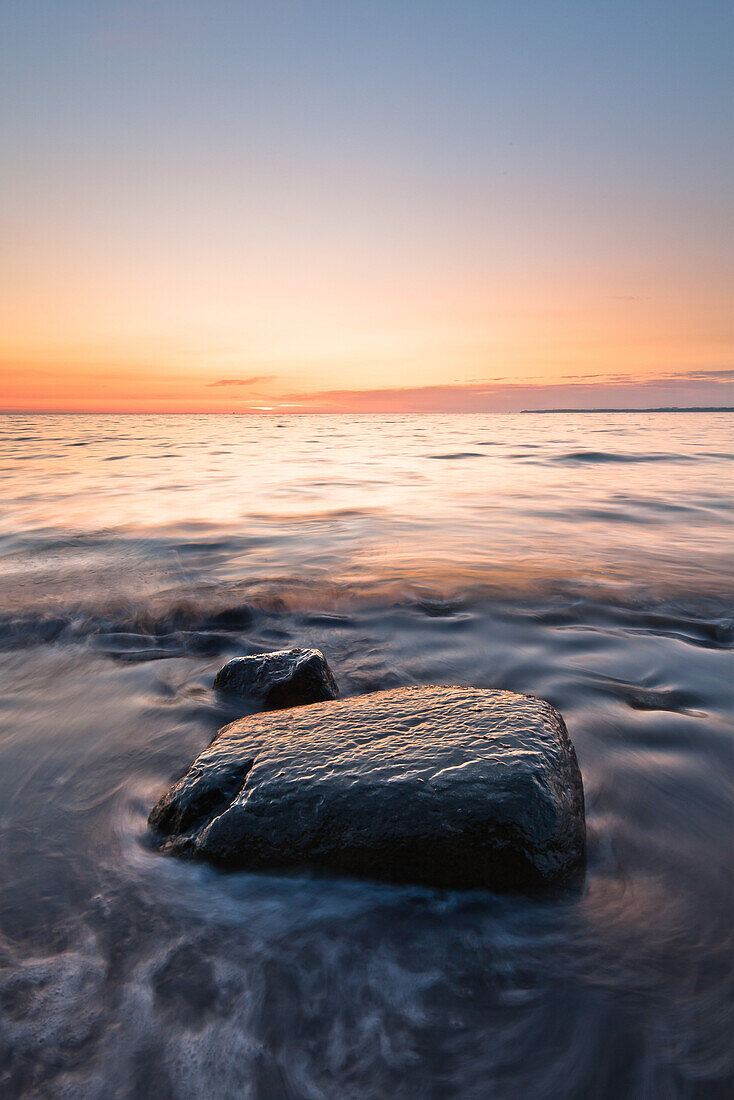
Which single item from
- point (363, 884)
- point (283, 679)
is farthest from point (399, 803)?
point (283, 679)

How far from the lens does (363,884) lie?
76.1 inches

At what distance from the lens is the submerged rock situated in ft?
9.77

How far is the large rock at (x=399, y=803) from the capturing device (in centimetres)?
188

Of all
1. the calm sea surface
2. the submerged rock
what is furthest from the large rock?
the submerged rock

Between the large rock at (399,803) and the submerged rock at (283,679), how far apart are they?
25.1 inches

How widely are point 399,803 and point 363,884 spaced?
30 cm

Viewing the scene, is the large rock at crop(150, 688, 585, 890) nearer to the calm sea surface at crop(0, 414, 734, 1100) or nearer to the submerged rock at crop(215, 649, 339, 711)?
the calm sea surface at crop(0, 414, 734, 1100)

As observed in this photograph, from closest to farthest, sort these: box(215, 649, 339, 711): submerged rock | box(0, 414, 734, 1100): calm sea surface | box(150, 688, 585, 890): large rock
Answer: box(0, 414, 734, 1100): calm sea surface
box(150, 688, 585, 890): large rock
box(215, 649, 339, 711): submerged rock

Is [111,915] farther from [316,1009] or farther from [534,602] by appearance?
[534,602]

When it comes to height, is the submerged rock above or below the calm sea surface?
above

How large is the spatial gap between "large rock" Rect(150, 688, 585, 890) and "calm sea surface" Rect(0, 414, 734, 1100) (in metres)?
0.09

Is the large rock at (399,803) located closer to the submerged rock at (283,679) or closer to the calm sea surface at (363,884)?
the calm sea surface at (363,884)

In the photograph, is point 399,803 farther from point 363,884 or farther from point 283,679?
point 283,679

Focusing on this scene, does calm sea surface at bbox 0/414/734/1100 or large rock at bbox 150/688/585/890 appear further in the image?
large rock at bbox 150/688/585/890
